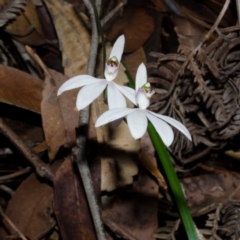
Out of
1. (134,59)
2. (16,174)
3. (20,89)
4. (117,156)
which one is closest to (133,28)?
(134,59)

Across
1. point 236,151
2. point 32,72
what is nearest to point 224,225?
point 236,151

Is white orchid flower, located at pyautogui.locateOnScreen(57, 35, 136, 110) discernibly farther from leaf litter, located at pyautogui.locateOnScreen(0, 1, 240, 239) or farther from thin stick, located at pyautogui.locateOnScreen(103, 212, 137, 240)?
thin stick, located at pyautogui.locateOnScreen(103, 212, 137, 240)

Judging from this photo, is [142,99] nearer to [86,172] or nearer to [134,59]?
[86,172]

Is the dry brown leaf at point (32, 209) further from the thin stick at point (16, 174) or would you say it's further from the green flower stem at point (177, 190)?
the green flower stem at point (177, 190)

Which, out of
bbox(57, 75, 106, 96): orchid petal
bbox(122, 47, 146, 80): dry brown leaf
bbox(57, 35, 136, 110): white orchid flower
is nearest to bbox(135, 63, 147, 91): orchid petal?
bbox(57, 35, 136, 110): white orchid flower

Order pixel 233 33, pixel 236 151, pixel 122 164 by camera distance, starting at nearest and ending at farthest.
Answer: pixel 122 164 < pixel 233 33 < pixel 236 151

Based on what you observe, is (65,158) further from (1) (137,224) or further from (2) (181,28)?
(2) (181,28)
